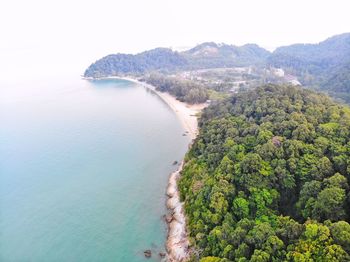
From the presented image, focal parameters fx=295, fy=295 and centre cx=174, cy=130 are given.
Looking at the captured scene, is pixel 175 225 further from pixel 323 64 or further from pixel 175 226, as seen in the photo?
pixel 323 64

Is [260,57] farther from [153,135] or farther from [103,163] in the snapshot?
[103,163]

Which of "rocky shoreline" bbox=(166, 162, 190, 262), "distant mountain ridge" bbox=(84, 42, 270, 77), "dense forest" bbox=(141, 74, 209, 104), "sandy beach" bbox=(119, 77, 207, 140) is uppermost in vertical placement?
"distant mountain ridge" bbox=(84, 42, 270, 77)

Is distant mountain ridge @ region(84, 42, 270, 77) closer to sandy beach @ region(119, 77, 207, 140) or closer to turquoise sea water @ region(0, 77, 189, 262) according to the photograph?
sandy beach @ region(119, 77, 207, 140)

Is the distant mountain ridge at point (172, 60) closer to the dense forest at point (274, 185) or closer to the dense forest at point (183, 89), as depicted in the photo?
the dense forest at point (183, 89)

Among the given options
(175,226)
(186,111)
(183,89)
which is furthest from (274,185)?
(183,89)

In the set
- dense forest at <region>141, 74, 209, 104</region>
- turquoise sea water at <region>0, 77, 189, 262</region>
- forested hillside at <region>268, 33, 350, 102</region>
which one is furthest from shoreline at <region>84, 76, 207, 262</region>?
forested hillside at <region>268, 33, 350, 102</region>

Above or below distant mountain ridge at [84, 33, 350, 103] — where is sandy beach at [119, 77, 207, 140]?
below

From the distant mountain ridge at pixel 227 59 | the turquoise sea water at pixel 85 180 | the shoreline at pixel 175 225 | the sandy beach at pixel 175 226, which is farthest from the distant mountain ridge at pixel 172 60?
the sandy beach at pixel 175 226
